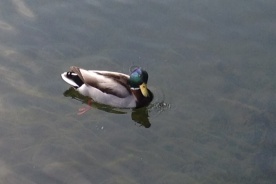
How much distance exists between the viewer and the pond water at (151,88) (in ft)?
32.3

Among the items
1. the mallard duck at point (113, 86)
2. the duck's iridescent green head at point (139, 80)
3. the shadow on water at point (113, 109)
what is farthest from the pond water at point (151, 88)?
the duck's iridescent green head at point (139, 80)

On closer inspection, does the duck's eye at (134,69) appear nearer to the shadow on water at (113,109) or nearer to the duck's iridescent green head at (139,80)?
the duck's iridescent green head at (139,80)

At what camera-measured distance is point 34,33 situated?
1234 cm

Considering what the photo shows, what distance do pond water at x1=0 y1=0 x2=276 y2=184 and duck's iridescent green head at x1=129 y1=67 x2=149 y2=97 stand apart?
0.28 meters

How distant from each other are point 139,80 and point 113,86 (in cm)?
45

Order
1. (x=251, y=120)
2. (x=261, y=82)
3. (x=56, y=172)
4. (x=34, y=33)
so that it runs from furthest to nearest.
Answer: (x=34, y=33) → (x=261, y=82) → (x=251, y=120) → (x=56, y=172)

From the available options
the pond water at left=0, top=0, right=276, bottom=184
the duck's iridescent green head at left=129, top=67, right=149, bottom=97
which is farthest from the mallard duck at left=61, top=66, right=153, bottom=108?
the pond water at left=0, top=0, right=276, bottom=184

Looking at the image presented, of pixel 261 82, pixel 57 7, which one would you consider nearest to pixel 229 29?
pixel 261 82

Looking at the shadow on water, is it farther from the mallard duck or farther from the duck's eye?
the duck's eye

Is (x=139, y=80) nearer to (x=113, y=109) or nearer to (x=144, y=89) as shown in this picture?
(x=144, y=89)

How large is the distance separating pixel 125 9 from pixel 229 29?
2.08 m

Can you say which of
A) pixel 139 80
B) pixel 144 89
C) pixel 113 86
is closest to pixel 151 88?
pixel 144 89

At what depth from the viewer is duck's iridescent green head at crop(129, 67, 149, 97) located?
11.1m

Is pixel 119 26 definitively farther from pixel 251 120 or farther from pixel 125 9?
pixel 251 120
